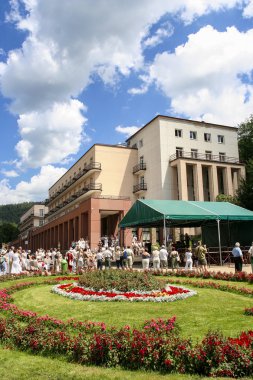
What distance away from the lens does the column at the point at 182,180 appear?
143 feet

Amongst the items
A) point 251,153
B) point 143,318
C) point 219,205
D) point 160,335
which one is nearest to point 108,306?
point 143,318

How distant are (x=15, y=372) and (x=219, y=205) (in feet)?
77.5

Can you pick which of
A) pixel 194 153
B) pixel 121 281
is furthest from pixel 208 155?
pixel 121 281

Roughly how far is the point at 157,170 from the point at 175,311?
3709 cm

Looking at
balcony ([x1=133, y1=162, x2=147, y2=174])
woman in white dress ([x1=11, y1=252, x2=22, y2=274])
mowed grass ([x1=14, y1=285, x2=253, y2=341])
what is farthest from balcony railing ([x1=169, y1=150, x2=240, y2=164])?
mowed grass ([x1=14, y1=285, x2=253, y2=341])

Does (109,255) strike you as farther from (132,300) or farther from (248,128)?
(248,128)

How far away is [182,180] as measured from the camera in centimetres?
4381

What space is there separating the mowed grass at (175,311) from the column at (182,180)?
30700 millimetres

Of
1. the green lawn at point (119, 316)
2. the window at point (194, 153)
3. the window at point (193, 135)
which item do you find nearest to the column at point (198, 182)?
the window at point (194, 153)

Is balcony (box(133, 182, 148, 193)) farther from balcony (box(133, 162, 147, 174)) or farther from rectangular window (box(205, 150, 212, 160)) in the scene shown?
rectangular window (box(205, 150, 212, 160))

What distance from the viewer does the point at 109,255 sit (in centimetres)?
2345

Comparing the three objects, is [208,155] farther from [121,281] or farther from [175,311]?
[175,311]

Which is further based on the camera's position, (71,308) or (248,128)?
(248,128)

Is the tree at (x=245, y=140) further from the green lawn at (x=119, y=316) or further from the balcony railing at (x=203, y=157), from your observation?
the green lawn at (x=119, y=316)
